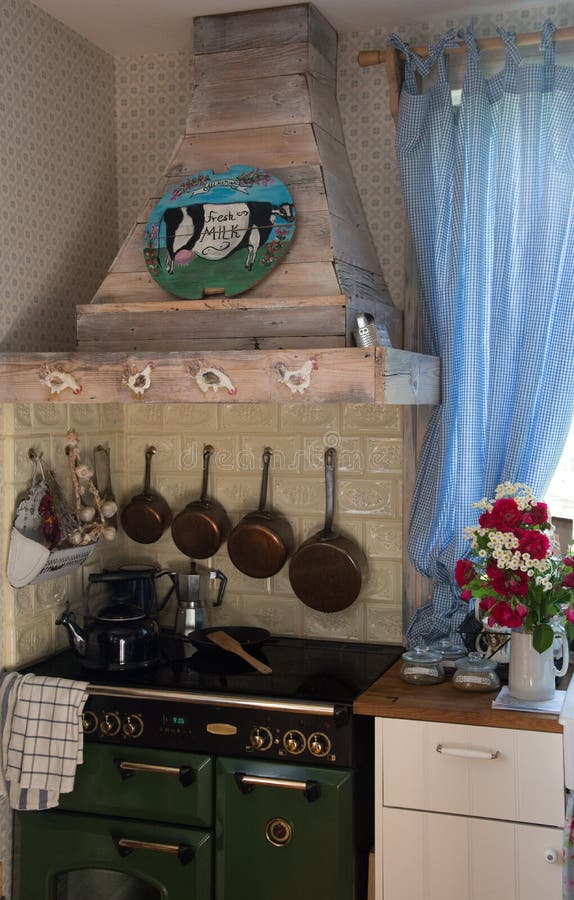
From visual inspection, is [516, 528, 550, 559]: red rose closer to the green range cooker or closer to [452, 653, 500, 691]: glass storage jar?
[452, 653, 500, 691]: glass storage jar

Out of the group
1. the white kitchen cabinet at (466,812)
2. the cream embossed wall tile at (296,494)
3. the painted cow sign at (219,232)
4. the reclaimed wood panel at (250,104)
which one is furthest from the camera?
the cream embossed wall tile at (296,494)

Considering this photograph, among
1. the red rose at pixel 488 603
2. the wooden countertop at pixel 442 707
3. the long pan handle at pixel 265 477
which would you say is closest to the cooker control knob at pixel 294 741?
the wooden countertop at pixel 442 707

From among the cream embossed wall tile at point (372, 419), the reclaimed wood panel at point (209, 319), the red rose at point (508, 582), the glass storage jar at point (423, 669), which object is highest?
the reclaimed wood panel at point (209, 319)

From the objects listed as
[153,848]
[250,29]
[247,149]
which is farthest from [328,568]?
[250,29]

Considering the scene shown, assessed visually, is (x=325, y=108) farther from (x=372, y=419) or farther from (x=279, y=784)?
(x=279, y=784)

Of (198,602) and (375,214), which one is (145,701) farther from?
(375,214)

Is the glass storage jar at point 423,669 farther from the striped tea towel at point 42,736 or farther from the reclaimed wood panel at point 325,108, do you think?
the reclaimed wood panel at point 325,108

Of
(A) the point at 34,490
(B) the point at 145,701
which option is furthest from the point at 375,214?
(B) the point at 145,701

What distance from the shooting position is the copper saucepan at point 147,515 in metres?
3.07

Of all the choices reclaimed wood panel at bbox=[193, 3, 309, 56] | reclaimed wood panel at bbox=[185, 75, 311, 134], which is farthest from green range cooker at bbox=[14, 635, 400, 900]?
reclaimed wood panel at bbox=[193, 3, 309, 56]

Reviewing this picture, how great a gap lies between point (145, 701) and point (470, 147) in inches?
65.0

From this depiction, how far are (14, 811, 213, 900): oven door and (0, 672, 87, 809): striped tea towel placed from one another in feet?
0.34

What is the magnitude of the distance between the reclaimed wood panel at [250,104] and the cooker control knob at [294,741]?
61.6 inches

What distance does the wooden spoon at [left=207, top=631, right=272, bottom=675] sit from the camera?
2662 mm
